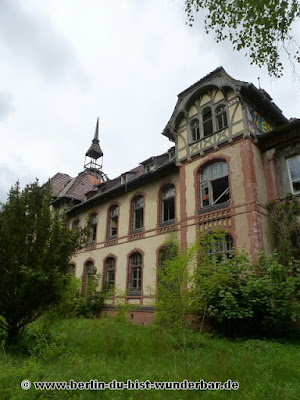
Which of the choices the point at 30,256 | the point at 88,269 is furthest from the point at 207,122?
the point at 88,269

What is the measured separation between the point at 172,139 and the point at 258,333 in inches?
436

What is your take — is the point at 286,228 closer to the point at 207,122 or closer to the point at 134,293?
the point at 207,122

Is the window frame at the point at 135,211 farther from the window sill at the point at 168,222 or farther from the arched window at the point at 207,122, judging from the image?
the arched window at the point at 207,122

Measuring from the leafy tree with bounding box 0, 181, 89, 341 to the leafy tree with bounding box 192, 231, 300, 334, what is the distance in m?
4.17

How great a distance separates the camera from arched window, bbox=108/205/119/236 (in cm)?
1905

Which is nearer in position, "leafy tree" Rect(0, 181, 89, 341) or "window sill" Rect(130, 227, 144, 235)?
"leafy tree" Rect(0, 181, 89, 341)

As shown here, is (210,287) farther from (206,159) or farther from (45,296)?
(206,159)

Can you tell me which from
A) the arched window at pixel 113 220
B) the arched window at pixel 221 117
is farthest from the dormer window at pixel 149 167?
the arched window at pixel 221 117

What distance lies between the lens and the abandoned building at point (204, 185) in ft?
38.9

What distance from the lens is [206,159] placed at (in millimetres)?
13664

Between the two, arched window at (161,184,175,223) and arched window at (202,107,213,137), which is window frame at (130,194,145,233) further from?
arched window at (202,107,213,137)

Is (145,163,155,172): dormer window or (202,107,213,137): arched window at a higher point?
(202,107,213,137): arched window

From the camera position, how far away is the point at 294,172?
38.9 ft

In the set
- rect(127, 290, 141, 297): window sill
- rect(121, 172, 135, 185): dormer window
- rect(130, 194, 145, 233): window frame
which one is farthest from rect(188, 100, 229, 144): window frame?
rect(127, 290, 141, 297): window sill
